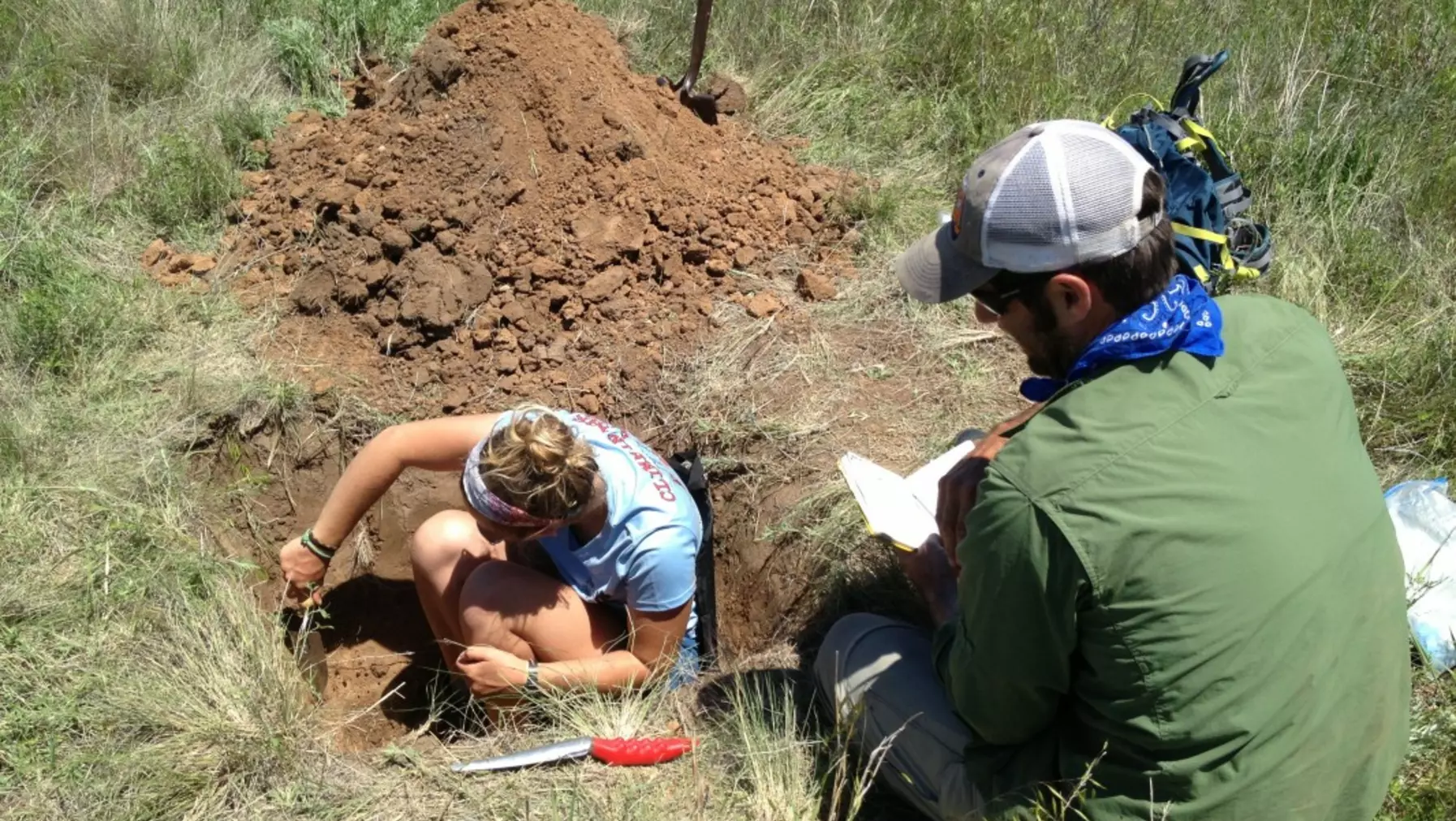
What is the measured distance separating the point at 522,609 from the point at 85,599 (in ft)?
3.52

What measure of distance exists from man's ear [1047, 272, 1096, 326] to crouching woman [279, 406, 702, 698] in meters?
1.18

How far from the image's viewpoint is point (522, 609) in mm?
2959

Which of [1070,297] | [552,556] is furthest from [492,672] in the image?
[1070,297]

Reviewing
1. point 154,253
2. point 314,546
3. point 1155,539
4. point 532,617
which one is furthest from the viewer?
point 154,253

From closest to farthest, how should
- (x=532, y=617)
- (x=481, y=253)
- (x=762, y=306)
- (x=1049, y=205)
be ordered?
1. (x=1049, y=205)
2. (x=532, y=617)
3. (x=762, y=306)
4. (x=481, y=253)

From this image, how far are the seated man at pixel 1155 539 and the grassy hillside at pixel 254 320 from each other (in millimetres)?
613

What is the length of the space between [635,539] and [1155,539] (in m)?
1.44

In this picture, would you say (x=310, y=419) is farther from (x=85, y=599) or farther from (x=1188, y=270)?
(x=1188, y=270)

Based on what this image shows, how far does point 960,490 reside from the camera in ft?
7.59

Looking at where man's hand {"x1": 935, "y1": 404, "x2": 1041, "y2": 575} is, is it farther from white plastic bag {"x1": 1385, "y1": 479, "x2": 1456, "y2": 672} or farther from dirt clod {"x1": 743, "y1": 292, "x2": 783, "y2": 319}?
dirt clod {"x1": 743, "y1": 292, "x2": 783, "y2": 319}

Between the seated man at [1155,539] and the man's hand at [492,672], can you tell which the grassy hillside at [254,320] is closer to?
the man's hand at [492,672]

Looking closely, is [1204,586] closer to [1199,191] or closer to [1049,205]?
[1049,205]

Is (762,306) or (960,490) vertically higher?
(960,490)

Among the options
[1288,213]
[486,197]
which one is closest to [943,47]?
[1288,213]
